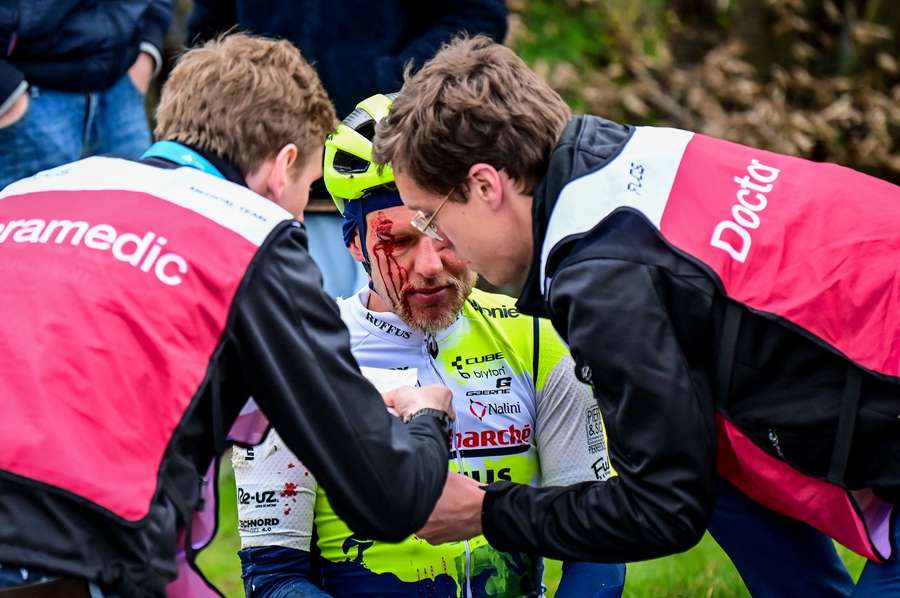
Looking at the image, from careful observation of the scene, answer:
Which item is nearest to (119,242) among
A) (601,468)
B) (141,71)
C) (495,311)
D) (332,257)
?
(495,311)

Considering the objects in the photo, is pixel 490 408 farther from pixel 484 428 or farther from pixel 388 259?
pixel 388 259

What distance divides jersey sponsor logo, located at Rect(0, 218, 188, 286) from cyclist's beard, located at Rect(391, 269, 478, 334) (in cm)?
129

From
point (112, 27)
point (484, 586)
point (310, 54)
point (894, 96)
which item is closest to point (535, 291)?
point (484, 586)

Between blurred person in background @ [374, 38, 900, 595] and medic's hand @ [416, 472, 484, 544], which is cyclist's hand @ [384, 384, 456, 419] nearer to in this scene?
medic's hand @ [416, 472, 484, 544]

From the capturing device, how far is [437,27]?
5148mm

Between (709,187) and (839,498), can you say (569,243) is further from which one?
(839,498)

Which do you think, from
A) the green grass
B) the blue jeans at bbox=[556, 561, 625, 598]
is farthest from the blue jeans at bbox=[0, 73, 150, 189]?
the blue jeans at bbox=[556, 561, 625, 598]

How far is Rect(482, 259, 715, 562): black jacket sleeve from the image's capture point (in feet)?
9.07

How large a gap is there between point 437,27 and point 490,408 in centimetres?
189

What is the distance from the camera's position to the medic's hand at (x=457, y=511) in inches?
128

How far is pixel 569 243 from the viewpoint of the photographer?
2855 millimetres

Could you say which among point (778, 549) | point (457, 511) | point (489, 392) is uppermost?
point (457, 511)

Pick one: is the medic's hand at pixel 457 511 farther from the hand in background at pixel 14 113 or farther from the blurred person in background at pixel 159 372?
the hand in background at pixel 14 113

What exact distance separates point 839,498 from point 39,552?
1725mm
